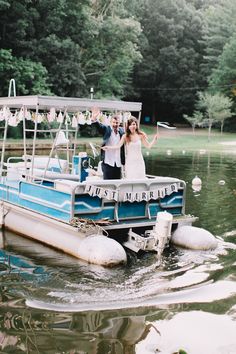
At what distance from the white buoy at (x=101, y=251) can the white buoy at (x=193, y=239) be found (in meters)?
1.66

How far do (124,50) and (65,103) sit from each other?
4373 centimetres

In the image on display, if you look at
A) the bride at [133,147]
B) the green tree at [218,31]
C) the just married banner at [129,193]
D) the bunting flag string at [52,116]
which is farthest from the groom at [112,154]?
the green tree at [218,31]

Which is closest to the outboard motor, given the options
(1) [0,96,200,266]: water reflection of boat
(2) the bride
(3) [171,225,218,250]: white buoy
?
(1) [0,96,200,266]: water reflection of boat

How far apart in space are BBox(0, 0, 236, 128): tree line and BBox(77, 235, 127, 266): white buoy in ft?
114

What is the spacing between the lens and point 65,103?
431 inches

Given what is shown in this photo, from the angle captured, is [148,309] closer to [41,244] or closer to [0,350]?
[0,350]

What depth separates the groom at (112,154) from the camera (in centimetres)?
1129

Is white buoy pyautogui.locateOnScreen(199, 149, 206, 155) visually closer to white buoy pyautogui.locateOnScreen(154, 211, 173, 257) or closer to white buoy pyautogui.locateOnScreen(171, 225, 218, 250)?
white buoy pyautogui.locateOnScreen(171, 225, 218, 250)

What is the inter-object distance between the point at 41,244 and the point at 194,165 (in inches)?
770

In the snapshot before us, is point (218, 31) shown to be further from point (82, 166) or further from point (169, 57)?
point (82, 166)

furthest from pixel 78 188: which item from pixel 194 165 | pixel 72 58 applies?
pixel 72 58

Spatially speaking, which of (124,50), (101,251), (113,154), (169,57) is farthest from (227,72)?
(101,251)

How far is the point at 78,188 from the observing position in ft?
32.7

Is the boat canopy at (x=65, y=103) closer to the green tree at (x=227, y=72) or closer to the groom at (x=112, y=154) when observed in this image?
the groom at (x=112, y=154)
